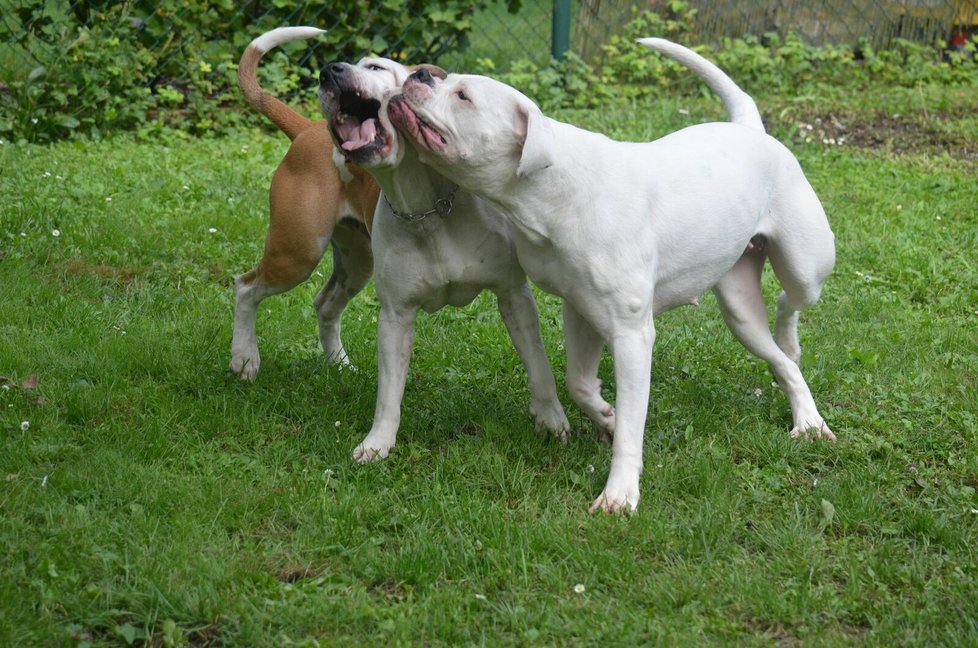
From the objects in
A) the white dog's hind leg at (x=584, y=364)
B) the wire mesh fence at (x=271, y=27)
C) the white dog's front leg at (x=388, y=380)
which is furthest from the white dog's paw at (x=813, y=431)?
the wire mesh fence at (x=271, y=27)

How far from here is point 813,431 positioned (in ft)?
15.3

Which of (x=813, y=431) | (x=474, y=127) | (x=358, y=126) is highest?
(x=474, y=127)

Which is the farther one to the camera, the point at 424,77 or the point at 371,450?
the point at 371,450

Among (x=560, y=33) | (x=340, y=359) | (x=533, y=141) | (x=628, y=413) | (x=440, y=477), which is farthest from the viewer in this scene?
(x=560, y=33)

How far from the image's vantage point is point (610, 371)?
5391 millimetres

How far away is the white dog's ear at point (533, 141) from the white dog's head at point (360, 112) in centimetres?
39

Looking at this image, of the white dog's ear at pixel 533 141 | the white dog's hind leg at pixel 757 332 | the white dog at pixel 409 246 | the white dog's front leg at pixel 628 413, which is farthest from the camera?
the white dog's hind leg at pixel 757 332

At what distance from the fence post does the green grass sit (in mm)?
4398

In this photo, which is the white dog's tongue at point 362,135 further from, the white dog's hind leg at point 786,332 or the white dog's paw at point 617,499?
the white dog's hind leg at point 786,332

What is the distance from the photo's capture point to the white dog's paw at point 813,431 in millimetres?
4656

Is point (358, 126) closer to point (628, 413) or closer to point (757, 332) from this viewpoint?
point (628, 413)

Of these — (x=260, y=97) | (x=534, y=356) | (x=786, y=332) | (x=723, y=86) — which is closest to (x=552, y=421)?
(x=534, y=356)

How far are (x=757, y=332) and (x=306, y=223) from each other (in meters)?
1.88

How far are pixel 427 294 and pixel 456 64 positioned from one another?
650 cm
